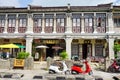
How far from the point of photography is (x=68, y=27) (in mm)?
29797

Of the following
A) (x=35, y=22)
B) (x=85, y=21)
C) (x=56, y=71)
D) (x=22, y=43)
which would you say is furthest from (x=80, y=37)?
(x=56, y=71)

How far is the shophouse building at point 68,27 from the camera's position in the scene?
29.4 metres

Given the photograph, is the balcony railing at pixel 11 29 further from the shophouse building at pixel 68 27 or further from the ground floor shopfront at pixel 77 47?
the ground floor shopfront at pixel 77 47

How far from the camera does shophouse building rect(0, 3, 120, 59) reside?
29356 millimetres

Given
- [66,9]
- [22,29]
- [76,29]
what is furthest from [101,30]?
[22,29]

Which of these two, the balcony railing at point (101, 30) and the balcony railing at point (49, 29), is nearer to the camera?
the balcony railing at point (101, 30)

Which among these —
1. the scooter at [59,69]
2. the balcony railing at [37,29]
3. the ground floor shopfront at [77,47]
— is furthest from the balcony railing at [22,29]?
the scooter at [59,69]

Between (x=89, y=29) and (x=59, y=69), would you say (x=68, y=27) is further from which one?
(x=59, y=69)

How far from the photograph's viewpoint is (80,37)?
96.9 feet

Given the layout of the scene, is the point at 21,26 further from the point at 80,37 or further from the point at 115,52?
the point at 115,52

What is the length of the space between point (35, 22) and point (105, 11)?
31.9ft

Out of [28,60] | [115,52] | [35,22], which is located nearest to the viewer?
[28,60]

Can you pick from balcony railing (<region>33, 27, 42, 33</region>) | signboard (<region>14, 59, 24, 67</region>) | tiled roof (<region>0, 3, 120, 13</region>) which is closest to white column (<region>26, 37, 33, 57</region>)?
balcony railing (<region>33, 27, 42, 33</region>)

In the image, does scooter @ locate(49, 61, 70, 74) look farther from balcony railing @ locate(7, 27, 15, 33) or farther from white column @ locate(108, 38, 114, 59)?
balcony railing @ locate(7, 27, 15, 33)
